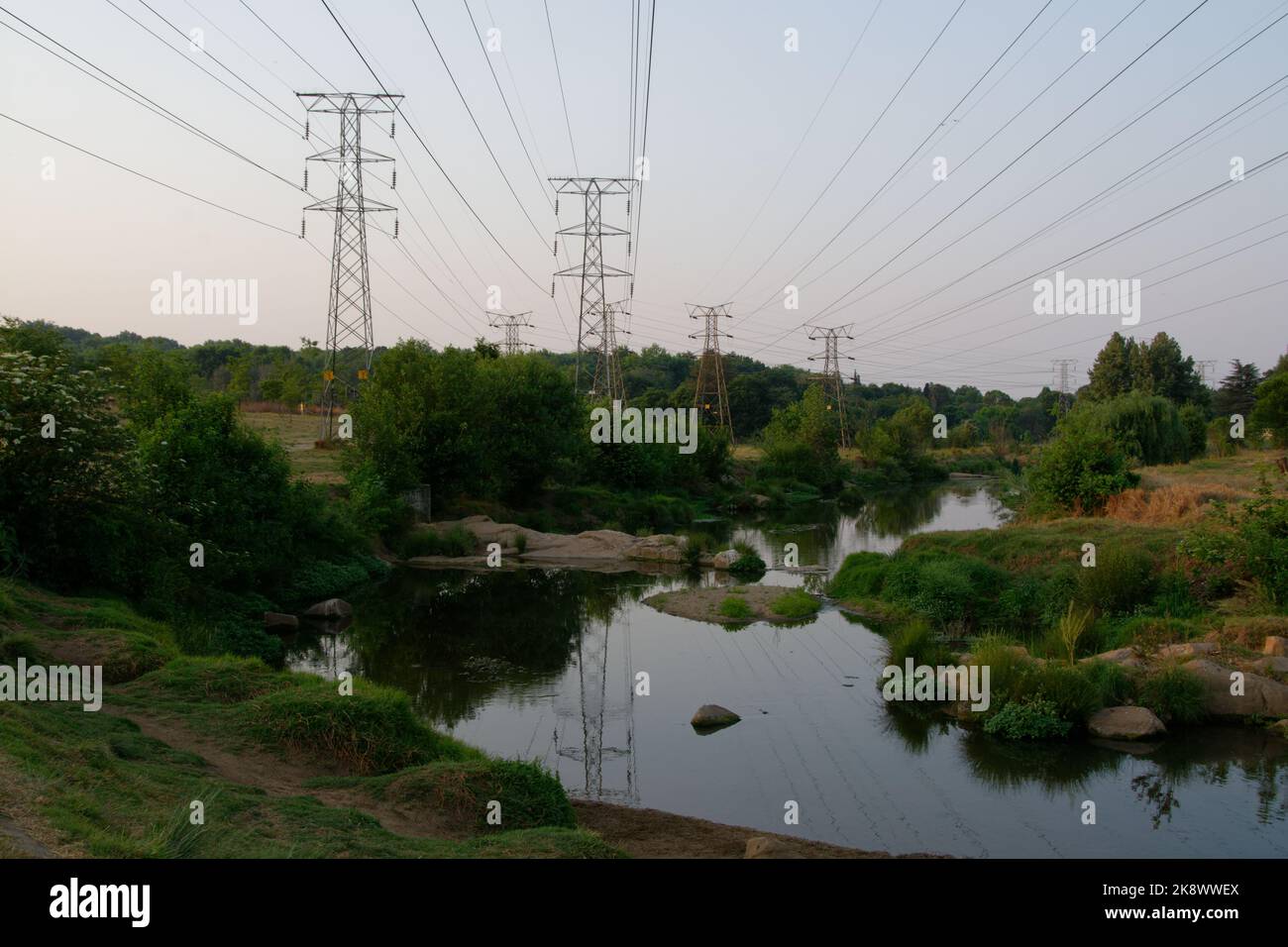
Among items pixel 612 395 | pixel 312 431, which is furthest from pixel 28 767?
pixel 612 395

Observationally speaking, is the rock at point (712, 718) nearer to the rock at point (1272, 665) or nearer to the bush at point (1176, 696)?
the bush at point (1176, 696)

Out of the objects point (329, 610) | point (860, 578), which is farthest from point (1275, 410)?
point (329, 610)

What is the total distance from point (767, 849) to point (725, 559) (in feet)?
84.3

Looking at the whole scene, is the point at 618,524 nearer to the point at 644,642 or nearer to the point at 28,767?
the point at 644,642

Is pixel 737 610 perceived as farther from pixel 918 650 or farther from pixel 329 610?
pixel 329 610

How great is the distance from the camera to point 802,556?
38781mm

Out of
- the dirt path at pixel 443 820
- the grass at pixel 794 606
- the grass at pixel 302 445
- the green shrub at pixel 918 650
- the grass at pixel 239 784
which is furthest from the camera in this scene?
the grass at pixel 302 445

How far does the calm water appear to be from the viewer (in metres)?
12.7

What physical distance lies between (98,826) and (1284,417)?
56.5m

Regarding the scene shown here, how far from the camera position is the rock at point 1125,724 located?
1598cm

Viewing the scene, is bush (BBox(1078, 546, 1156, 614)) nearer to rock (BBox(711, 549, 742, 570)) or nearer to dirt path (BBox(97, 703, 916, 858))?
dirt path (BBox(97, 703, 916, 858))

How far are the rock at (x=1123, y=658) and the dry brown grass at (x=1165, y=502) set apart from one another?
29.3 ft

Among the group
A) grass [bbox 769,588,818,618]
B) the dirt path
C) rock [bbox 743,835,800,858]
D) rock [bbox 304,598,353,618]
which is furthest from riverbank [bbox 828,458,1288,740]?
rock [bbox 304,598,353,618]

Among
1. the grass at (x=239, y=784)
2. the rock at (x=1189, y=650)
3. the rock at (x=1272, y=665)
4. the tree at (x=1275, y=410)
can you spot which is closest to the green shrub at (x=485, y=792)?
the grass at (x=239, y=784)
